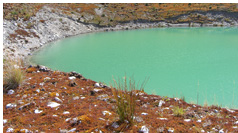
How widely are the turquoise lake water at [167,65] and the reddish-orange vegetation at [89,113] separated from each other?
11.2 ft

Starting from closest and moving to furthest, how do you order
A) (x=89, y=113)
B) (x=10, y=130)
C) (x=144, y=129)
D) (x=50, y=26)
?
(x=144, y=129) < (x=10, y=130) < (x=89, y=113) < (x=50, y=26)

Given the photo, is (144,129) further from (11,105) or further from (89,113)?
(11,105)

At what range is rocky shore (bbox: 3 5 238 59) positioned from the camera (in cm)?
2698

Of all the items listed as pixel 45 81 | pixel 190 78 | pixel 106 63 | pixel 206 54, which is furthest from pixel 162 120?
pixel 206 54

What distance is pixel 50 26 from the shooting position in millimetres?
38812

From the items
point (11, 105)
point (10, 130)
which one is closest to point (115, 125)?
point (10, 130)

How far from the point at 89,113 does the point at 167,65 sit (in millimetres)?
15007

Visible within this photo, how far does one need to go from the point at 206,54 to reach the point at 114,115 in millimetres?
20627

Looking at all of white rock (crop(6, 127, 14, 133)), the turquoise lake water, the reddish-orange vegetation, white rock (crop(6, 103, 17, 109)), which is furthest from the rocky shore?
white rock (crop(6, 127, 14, 133))

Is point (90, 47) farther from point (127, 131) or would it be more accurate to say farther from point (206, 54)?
point (127, 131)

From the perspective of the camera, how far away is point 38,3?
5134 cm

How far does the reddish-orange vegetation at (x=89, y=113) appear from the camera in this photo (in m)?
4.96

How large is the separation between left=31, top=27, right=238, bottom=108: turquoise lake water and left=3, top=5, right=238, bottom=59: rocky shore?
9.19 ft

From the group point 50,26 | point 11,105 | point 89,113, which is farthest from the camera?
point 50,26
